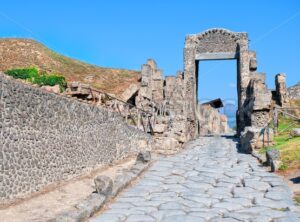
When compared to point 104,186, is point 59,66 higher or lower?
higher

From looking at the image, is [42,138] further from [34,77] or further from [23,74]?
[23,74]

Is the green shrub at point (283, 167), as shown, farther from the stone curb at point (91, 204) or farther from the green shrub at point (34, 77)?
the green shrub at point (34, 77)

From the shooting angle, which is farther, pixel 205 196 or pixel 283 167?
pixel 283 167

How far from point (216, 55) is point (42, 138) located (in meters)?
20.9

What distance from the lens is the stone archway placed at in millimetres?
26125

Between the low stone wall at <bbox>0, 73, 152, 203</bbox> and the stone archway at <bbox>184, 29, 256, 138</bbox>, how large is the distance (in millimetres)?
15326

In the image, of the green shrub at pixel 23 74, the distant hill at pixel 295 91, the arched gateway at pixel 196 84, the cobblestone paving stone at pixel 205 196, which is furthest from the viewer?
the distant hill at pixel 295 91

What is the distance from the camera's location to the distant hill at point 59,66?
101 ft

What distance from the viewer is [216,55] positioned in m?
27.4

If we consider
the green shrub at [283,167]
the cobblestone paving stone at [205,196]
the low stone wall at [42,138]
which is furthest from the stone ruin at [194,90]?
the green shrub at [283,167]

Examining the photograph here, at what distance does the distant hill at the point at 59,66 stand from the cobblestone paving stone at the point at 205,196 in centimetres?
1948

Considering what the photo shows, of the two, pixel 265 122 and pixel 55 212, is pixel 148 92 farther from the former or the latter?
pixel 55 212

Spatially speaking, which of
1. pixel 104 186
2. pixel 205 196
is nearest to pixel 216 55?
pixel 205 196

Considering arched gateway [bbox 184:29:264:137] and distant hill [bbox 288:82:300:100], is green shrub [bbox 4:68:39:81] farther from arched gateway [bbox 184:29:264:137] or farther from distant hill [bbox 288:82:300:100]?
distant hill [bbox 288:82:300:100]
